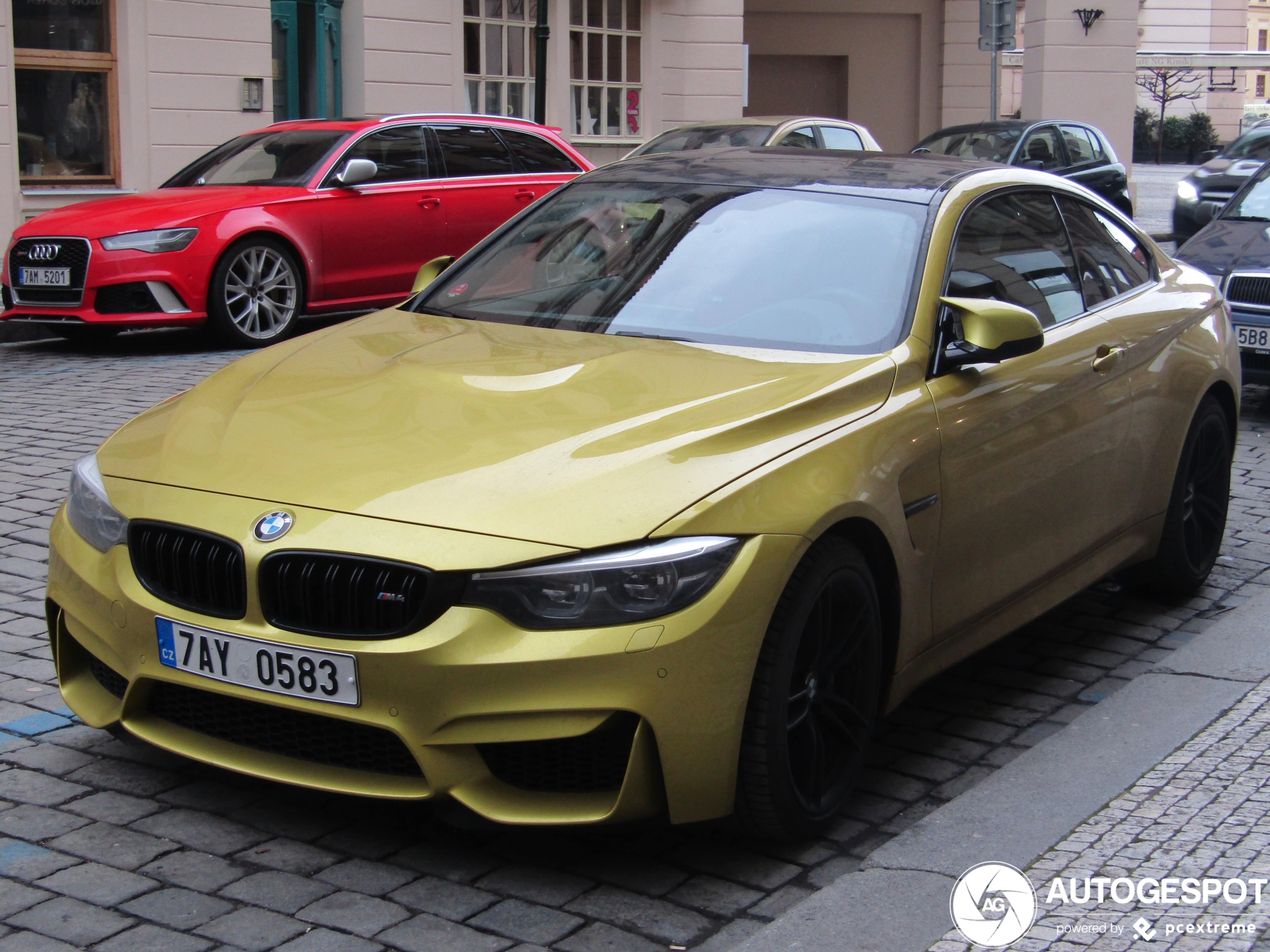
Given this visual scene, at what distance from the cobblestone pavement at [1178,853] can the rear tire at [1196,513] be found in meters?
1.37

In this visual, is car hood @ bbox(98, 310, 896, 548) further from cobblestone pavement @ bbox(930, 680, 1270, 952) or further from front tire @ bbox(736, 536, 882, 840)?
cobblestone pavement @ bbox(930, 680, 1270, 952)

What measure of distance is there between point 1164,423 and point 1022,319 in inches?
54.6

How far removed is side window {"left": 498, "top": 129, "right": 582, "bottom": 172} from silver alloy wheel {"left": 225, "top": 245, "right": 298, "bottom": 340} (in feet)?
8.15

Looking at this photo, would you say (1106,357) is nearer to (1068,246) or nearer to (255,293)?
(1068,246)

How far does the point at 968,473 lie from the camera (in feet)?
13.3

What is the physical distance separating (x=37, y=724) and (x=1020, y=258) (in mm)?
3001

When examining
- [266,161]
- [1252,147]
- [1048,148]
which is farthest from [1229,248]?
[1252,147]

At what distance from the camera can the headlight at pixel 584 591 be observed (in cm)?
313

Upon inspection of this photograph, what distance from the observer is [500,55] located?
20250 millimetres

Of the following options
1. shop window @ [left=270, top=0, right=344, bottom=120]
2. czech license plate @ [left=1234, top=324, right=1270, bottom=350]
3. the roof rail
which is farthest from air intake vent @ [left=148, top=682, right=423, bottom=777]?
shop window @ [left=270, top=0, right=344, bottom=120]

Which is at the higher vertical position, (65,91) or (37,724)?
(65,91)

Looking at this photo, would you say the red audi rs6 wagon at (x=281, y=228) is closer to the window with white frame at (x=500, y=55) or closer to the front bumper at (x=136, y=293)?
the front bumper at (x=136, y=293)

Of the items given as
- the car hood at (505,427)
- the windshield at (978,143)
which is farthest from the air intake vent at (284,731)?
the windshield at (978,143)

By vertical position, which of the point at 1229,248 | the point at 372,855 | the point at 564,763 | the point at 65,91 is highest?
the point at 65,91
